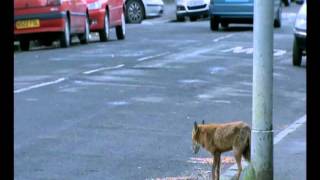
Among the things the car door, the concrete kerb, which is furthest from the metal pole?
the car door

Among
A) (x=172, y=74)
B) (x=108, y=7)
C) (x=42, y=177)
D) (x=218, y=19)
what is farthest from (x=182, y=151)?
(x=218, y=19)

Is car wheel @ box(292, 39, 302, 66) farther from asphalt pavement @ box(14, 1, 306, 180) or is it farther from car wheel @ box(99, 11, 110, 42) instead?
car wheel @ box(99, 11, 110, 42)

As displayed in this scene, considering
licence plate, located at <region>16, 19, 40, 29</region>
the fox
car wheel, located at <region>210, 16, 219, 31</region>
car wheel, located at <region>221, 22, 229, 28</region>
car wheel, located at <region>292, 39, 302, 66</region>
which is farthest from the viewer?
car wheel, located at <region>221, 22, 229, 28</region>

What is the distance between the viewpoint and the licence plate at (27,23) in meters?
20.1

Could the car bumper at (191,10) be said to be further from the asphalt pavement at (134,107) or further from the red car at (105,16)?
the asphalt pavement at (134,107)

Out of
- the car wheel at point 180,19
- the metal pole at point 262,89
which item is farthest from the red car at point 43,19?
the car wheel at point 180,19

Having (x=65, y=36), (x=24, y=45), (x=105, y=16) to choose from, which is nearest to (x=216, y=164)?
Result: (x=65, y=36)

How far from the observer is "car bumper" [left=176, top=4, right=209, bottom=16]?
3481cm

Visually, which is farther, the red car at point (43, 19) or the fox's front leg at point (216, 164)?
the red car at point (43, 19)

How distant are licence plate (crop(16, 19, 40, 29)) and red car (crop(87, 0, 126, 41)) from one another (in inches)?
110

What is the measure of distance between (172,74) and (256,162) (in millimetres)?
8939

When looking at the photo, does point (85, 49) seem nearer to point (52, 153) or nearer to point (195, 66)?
point (195, 66)

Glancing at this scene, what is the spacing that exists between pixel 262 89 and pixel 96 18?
17792 mm

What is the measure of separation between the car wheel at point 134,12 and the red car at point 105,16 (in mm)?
8996
